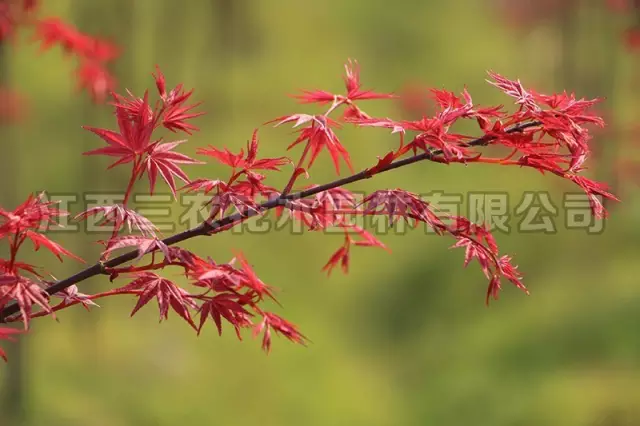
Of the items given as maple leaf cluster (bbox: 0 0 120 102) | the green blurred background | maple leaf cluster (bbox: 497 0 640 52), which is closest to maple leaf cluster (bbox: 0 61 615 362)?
maple leaf cluster (bbox: 0 0 120 102)

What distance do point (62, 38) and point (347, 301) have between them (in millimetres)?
3056

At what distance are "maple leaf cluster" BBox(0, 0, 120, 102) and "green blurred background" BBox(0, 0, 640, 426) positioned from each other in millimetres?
1167

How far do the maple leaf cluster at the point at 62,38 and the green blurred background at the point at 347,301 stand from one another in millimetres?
1167

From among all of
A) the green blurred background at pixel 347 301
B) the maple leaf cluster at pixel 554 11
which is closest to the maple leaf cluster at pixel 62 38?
the green blurred background at pixel 347 301

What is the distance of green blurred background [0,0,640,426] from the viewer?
3578mm

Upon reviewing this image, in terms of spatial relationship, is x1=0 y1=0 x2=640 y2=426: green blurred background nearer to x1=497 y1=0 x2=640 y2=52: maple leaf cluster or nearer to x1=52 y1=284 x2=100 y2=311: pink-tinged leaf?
x1=497 y1=0 x2=640 y2=52: maple leaf cluster

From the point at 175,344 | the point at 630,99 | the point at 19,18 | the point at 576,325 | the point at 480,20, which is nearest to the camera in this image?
the point at 19,18

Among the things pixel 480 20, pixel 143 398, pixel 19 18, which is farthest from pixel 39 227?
pixel 480 20

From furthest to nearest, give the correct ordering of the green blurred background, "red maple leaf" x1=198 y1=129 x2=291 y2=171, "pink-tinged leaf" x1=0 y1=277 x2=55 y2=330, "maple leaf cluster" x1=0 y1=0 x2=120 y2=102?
the green blurred background → "maple leaf cluster" x1=0 y1=0 x2=120 y2=102 → "red maple leaf" x1=198 y1=129 x2=291 y2=171 → "pink-tinged leaf" x1=0 y1=277 x2=55 y2=330

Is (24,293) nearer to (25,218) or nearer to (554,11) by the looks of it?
(25,218)

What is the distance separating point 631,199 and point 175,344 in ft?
8.66

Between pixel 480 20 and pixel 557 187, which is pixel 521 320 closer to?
pixel 557 187

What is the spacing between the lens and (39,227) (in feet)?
3.26

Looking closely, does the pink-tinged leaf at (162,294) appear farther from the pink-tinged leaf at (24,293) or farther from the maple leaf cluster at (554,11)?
the maple leaf cluster at (554,11)
